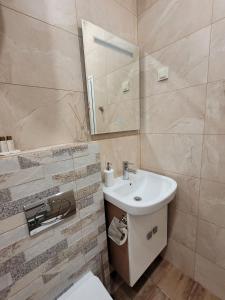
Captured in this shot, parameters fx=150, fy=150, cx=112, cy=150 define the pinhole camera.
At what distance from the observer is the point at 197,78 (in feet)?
3.32

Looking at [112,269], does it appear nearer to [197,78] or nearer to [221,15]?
[197,78]

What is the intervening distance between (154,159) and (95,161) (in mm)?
644

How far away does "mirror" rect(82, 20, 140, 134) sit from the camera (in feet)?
3.42

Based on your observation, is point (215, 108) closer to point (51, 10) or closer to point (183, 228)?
point (183, 228)

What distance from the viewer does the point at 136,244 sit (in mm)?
1049

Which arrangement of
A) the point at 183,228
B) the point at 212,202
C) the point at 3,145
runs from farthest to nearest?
1. the point at 183,228
2. the point at 212,202
3. the point at 3,145

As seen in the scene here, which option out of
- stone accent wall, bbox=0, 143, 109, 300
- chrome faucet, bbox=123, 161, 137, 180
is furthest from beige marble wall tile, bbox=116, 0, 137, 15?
chrome faucet, bbox=123, 161, 137, 180

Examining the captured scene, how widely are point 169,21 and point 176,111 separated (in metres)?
0.65

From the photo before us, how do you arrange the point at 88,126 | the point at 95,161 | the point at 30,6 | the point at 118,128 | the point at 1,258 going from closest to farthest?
the point at 1,258 < the point at 30,6 < the point at 95,161 < the point at 88,126 < the point at 118,128

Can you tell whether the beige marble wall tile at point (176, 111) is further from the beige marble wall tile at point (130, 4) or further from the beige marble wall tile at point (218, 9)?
the beige marble wall tile at point (130, 4)

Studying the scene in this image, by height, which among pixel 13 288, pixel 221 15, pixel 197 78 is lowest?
pixel 13 288

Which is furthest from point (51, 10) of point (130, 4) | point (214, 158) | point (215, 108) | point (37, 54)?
point (214, 158)

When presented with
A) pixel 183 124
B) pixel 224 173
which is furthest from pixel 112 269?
pixel 183 124

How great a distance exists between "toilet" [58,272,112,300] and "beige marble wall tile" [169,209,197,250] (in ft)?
2.53
